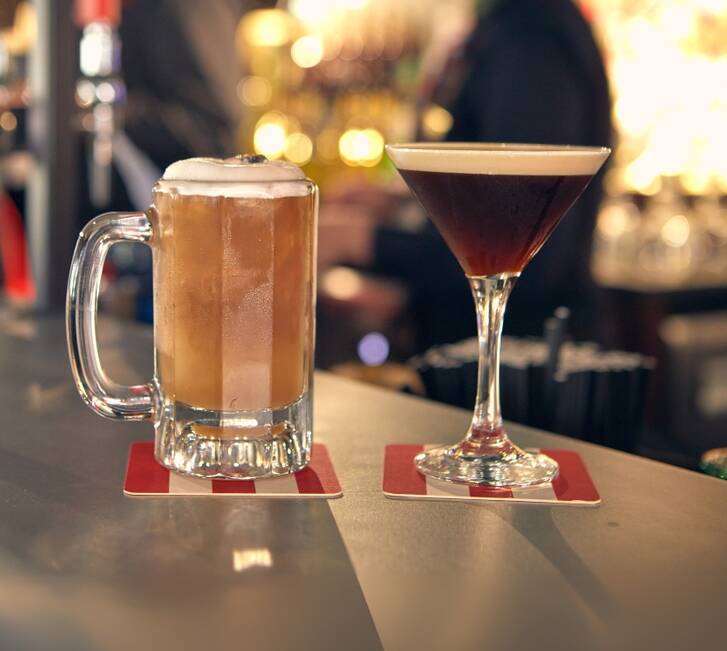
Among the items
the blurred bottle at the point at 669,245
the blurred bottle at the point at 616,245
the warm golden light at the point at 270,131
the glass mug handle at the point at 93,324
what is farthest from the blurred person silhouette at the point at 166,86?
the glass mug handle at the point at 93,324

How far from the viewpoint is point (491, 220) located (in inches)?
28.7

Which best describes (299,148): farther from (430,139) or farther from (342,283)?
(430,139)

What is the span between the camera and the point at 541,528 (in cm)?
64

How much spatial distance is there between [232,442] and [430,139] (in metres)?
1.52

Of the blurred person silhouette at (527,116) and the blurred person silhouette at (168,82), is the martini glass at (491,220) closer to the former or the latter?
the blurred person silhouette at (527,116)

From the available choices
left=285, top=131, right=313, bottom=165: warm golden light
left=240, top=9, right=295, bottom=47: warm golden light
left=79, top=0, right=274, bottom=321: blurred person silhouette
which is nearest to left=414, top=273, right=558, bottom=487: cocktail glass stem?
left=79, top=0, right=274, bottom=321: blurred person silhouette

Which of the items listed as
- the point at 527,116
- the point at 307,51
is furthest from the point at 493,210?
the point at 307,51

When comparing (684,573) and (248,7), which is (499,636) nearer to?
(684,573)

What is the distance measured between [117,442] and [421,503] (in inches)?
9.9

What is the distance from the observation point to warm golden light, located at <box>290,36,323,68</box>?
4.35 m

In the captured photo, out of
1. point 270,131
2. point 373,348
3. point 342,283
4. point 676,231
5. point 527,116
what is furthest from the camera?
point 270,131

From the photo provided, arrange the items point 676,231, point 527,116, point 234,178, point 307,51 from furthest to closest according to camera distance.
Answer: point 307,51, point 676,231, point 527,116, point 234,178

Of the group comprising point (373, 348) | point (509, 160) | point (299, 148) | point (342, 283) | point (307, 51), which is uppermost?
point (307, 51)

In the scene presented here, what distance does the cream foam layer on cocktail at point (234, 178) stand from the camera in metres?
0.68
